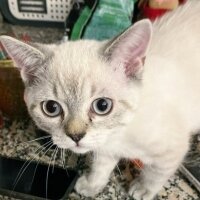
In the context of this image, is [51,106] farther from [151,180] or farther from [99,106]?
[151,180]

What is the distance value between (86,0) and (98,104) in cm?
89

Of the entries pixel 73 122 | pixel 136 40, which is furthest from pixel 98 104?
pixel 136 40

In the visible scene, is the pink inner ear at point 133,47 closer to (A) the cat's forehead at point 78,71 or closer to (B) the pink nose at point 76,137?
(A) the cat's forehead at point 78,71

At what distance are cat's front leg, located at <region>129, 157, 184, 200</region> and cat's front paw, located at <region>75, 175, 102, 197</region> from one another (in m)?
0.12

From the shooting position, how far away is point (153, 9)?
1.76m

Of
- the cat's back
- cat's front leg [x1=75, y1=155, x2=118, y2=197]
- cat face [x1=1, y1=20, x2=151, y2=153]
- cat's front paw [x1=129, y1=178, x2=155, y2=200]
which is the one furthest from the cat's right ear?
cat's front paw [x1=129, y1=178, x2=155, y2=200]

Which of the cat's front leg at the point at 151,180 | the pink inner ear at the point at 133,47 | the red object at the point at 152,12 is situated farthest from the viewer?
the red object at the point at 152,12

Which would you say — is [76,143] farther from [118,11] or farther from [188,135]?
[118,11]

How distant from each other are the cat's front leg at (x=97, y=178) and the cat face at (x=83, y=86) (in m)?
0.31

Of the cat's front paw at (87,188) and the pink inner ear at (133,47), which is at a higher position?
the pink inner ear at (133,47)

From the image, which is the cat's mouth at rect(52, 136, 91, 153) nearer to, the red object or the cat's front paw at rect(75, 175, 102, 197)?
the cat's front paw at rect(75, 175, 102, 197)

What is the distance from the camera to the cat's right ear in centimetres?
103

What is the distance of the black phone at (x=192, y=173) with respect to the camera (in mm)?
1410

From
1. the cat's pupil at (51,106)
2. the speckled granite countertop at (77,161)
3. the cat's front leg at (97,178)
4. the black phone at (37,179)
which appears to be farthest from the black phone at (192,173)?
the cat's pupil at (51,106)
